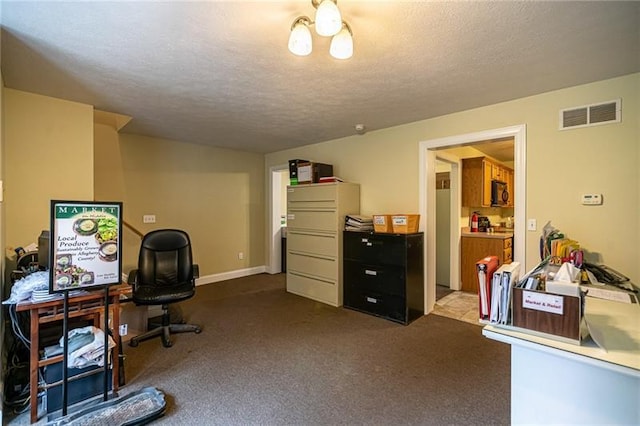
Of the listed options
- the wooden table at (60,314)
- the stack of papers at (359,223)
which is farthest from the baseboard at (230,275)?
the wooden table at (60,314)

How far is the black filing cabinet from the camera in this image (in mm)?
3209

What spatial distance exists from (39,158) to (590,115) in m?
4.83

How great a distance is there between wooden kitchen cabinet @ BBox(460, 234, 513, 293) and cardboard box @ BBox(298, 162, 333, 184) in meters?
2.33

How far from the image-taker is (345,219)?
12.6 feet

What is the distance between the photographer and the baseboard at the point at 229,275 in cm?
481

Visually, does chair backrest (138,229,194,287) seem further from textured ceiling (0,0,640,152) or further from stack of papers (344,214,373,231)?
stack of papers (344,214,373,231)

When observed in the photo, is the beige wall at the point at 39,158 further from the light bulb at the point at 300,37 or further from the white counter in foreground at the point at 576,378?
the white counter in foreground at the point at 576,378

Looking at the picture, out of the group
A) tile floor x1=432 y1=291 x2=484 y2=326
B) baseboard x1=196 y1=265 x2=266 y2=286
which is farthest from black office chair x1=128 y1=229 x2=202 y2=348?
tile floor x1=432 y1=291 x2=484 y2=326

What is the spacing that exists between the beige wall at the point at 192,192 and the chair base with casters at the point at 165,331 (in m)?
1.67

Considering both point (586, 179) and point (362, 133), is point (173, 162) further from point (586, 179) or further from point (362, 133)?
point (586, 179)

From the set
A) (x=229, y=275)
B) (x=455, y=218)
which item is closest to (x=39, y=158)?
(x=229, y=275)

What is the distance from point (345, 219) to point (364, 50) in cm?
222

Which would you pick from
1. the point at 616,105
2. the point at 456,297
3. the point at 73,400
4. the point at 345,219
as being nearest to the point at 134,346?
the point at 73,400

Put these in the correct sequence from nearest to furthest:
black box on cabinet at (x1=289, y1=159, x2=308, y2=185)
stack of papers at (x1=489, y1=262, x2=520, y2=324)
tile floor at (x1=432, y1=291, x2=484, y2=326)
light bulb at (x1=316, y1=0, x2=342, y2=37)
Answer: stack of papers at (x1=489, y1=262, x2=520, y2=324), light bulb at (x1=316, y1=0, x2=342, y2=37), tile floor at (x1=432, y1=291, x2=484, y2=326), black box on cabinet at (x1=289, y1=159, x2=308, y2=185)
